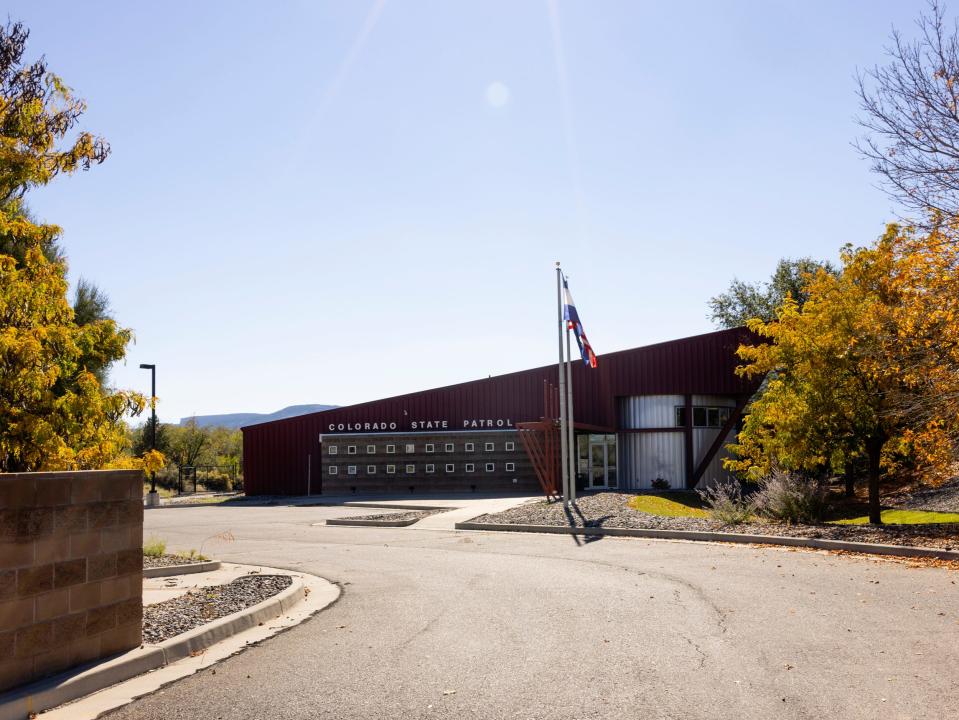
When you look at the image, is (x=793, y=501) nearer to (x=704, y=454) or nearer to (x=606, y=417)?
(x=606, y=417)

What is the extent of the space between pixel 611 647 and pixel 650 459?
110 feet

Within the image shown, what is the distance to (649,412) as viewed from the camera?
135ft

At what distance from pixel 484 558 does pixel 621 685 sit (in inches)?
379

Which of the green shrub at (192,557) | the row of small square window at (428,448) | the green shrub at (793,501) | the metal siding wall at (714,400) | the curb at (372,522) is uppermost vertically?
the metal siding wall at (714,400)

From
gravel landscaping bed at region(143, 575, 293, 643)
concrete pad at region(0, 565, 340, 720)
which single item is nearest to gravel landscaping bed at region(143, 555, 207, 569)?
gravel landscaping bed at region(143, 575, 293, 643)

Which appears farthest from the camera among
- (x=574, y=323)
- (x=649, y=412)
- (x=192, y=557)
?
(x=649, y=412)

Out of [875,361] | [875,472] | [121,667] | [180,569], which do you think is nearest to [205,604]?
[121,667]

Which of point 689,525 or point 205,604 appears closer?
point 205,604

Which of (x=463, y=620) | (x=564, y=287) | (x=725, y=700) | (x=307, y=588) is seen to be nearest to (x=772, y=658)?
(x=725, y=700)

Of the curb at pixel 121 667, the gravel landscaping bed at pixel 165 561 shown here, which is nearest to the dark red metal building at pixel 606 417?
the gravel landscaping bed at pixel 165 561

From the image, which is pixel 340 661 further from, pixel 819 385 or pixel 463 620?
pixel 819 385

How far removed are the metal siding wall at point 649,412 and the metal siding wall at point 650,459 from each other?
0.48 metres

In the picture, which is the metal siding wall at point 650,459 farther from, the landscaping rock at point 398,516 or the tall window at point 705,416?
the landscaping rock at point 398,516

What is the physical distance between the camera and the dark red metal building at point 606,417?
40625 millimetres
